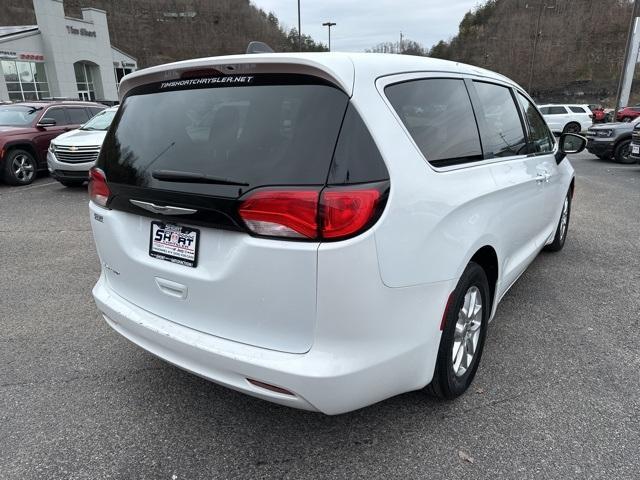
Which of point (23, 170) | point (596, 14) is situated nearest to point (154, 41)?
point (596, 14)

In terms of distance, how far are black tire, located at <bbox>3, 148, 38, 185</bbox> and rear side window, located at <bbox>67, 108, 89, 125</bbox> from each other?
1.56 m

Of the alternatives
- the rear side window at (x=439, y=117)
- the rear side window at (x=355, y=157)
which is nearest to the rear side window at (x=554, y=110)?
the rear side window at (x=439, y=117)

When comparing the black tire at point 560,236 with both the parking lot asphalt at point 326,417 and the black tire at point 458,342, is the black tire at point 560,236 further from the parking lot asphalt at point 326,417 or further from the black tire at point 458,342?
the black tire at point 458,342

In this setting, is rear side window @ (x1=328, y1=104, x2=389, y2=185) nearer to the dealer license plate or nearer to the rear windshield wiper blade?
the rear windshield wiper blade

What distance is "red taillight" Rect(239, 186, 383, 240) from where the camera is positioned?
5.89 feet

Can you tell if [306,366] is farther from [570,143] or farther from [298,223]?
[570,143]

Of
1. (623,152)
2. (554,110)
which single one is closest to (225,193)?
(623,152)

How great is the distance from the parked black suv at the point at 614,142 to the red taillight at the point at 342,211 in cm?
1460

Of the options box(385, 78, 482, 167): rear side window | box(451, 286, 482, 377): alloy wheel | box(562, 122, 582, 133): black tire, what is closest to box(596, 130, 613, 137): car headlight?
box(562, 122, 582, 133): black tire

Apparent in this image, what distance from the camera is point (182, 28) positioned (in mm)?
95500

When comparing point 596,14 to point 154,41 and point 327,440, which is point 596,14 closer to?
point 154,41

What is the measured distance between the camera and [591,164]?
14273 mm

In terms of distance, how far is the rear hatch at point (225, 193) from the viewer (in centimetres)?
186

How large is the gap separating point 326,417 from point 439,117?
1.69m
